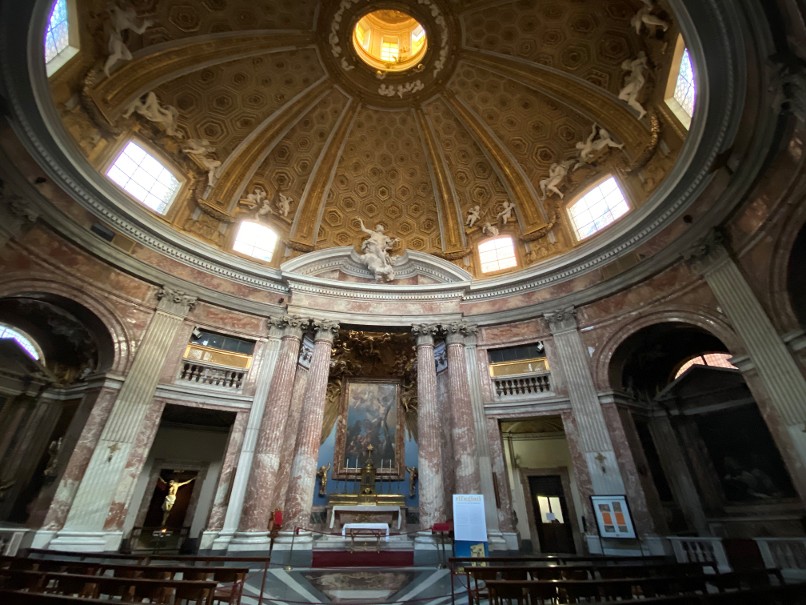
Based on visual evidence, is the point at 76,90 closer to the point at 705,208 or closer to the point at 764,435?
the point at 705,208

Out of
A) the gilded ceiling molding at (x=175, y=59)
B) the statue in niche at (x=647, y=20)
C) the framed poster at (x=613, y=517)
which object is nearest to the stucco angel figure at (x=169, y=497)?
the gilded ceiling molding at (x=175, y=59)

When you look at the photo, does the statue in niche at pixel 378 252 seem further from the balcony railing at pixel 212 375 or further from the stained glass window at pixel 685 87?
the stained glass window at pixel 685 87

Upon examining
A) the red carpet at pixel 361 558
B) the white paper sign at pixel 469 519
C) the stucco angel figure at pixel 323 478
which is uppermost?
the stucco angel figure at pixel 323 478

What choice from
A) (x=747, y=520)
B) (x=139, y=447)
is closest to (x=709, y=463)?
(x=747, y=520)

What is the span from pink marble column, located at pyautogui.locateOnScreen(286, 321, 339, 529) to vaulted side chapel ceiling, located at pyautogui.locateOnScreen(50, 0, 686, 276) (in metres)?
4.40

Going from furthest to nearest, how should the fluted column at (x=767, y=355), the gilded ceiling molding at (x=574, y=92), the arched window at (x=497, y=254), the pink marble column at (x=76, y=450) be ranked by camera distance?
1. the arched window at (x=497, y=254)
2. the gilded ceiling molding at (x=574, y=92)
3. the pink marble column at (x=76, y=450)
4. the fluted column at (x=767, y=355)

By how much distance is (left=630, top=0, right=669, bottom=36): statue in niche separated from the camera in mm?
10203

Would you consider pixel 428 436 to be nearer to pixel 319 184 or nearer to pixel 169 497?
pixel 169 497

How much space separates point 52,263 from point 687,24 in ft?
50.9

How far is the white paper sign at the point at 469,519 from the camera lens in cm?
841

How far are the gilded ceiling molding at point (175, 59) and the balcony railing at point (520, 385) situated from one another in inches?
594

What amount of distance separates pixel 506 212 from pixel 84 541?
17118 millimetres

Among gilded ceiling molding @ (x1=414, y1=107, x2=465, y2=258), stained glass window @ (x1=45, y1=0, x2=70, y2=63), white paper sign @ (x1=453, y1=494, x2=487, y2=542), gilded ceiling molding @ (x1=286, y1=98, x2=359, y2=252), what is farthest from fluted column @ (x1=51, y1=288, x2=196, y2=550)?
gilded ceiling molding @ (x1=414, y1=107, x2=465, y2=258)

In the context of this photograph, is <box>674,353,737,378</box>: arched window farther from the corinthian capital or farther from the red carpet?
the corinthian capital
